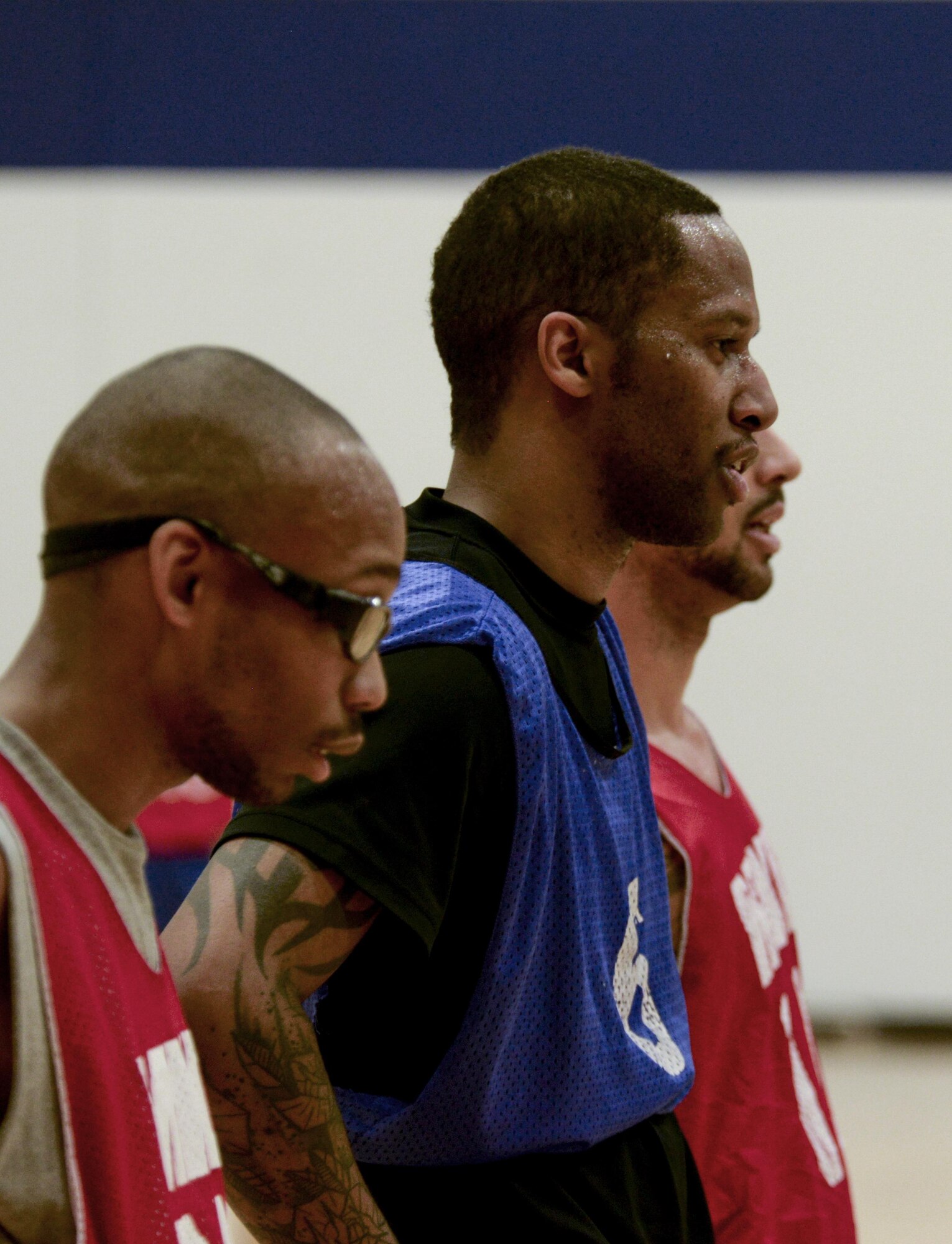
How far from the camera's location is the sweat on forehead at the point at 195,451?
919 millimetres

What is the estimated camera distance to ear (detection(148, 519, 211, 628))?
0.91 meters

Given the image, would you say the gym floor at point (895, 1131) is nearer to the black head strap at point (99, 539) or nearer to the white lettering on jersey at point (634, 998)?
the white lettering on jersey at point (634, 998)

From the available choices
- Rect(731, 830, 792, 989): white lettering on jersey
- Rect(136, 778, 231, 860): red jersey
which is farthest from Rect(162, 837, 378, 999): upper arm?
Rect(136, 778, 231, 860): red jersey

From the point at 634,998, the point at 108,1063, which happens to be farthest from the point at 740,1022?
the point at 108,1063

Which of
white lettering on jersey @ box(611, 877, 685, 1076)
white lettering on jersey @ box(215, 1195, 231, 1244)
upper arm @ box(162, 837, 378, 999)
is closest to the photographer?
white lettering on jersey @ box(215, 1195, 231, 1244)

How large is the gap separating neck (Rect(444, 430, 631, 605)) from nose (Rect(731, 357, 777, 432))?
0.14 metres

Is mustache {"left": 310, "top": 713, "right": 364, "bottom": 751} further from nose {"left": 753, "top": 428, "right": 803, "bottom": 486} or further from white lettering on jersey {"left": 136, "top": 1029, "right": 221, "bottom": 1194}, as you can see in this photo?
nose {"left": 753, "top": 428, "right": 803, "bottom": 486}

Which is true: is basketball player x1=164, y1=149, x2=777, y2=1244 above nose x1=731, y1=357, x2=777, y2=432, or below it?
below

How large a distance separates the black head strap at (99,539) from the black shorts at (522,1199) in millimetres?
554

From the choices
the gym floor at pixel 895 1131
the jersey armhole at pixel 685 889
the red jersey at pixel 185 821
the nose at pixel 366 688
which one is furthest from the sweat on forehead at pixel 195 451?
the red jersey at pixel 185 821

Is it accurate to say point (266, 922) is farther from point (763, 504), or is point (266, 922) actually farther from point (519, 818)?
point (763, 504)

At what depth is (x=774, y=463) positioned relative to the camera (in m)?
2.15

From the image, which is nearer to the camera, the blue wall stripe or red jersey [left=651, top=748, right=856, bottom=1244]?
red jersey [left=651, top=748, right=856, bottom=1244]

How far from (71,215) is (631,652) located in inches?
133
